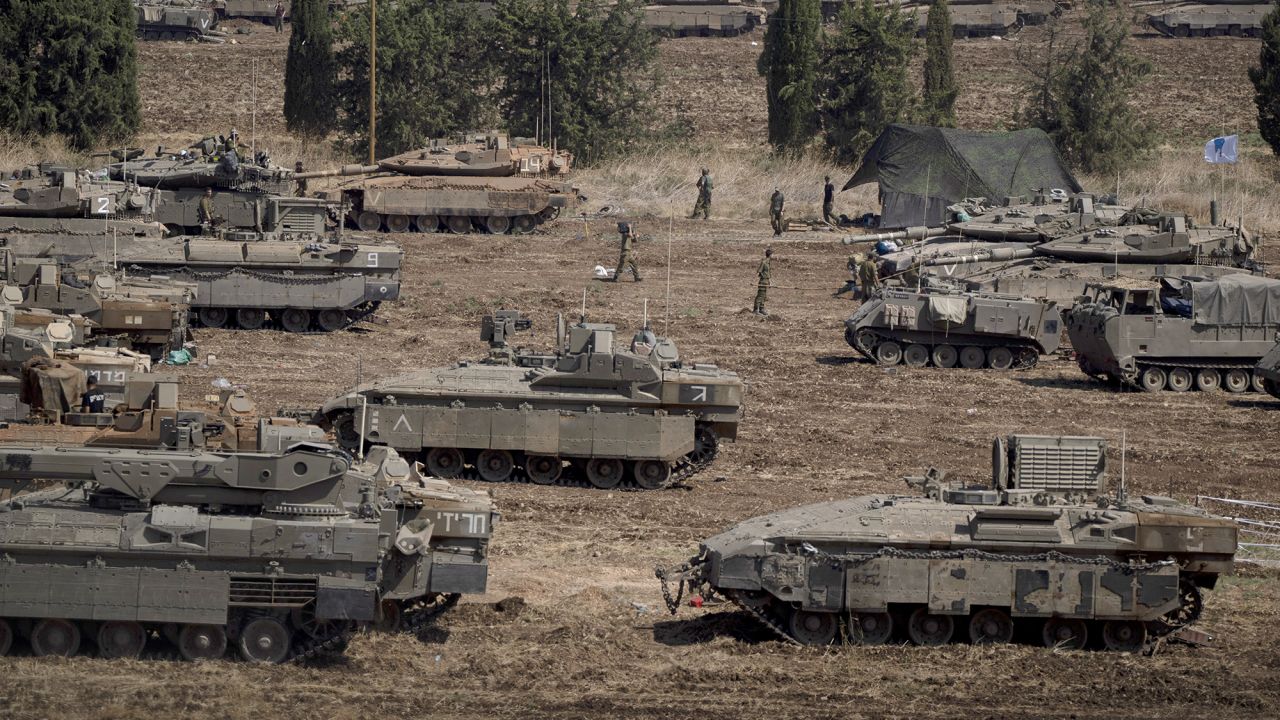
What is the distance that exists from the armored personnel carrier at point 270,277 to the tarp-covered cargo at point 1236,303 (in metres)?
13.5

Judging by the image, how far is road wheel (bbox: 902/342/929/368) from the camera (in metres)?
30.4

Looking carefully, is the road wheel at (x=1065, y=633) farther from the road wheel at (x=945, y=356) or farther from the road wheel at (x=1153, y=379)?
the road wheel at (x=945, y=356)

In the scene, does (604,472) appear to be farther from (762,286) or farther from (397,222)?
(397,222)

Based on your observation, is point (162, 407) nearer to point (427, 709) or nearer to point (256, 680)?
point (256, 680)

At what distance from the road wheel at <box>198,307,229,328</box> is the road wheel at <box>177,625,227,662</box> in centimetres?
1811

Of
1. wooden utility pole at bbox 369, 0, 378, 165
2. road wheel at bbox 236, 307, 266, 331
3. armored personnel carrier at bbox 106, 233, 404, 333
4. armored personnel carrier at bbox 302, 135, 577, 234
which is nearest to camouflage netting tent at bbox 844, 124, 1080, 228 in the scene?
armored personnel carrier at bbox 302, 135, 577, 234

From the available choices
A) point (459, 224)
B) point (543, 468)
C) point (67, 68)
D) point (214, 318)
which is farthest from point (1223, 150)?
point (67, 68)

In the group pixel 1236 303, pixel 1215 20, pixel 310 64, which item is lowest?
pixel 1236 303

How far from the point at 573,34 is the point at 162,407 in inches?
1649

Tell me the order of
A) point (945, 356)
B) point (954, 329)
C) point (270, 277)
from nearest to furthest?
point (954, 329), point (945, 356), point (270, 277)

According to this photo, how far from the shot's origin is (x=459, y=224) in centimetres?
4544

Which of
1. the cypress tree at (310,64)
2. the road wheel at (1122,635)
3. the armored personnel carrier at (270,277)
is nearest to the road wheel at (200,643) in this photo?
the road wheel at (1122,635)

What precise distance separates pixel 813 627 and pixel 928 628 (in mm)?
960

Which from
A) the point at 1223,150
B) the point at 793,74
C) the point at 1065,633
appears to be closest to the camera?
the point at 1065,633
